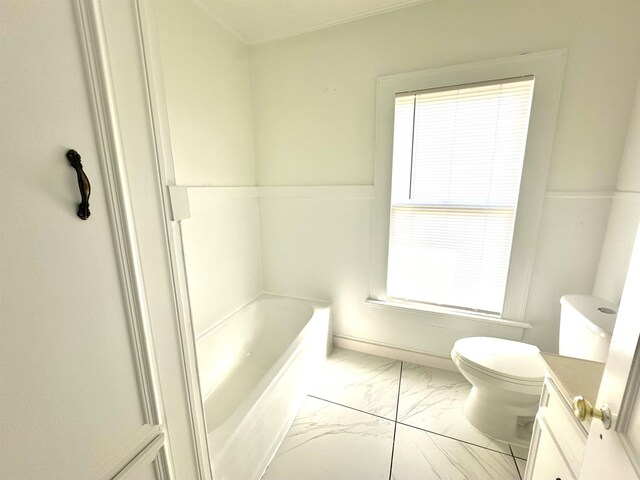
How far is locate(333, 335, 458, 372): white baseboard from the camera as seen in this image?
1.89 m

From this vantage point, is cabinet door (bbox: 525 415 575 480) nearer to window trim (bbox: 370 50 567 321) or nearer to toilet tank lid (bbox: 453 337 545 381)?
toilet tank lid (bbox: 453 337 545 381)

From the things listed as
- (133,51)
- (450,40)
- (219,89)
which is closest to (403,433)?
(133,51)

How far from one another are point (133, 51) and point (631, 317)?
1.06m

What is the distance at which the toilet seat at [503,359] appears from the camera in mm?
1242

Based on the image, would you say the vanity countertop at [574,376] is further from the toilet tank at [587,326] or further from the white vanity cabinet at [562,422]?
the toilet tank at [587,326]

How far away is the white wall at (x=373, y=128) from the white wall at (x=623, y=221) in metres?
0.04

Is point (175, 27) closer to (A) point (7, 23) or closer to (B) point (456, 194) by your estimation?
(A) point (7, 23)

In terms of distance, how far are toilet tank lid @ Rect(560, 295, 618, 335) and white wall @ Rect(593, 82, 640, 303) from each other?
10cm

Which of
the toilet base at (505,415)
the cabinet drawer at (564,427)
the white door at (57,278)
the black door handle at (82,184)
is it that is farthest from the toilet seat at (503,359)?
the black door handle at (82,184)

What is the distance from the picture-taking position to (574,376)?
76 cm

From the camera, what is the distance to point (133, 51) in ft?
1.73

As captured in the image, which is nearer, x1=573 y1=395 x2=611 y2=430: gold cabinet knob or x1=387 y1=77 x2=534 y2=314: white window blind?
x1=573 y1=395 x2=611 y2=430: gold cabinet knob

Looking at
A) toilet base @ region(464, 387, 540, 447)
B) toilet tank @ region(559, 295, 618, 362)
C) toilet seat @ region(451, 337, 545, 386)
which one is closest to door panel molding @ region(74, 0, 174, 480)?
toilet seat @ region(451, 337, 545, 386)

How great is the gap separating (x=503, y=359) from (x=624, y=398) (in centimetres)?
107
